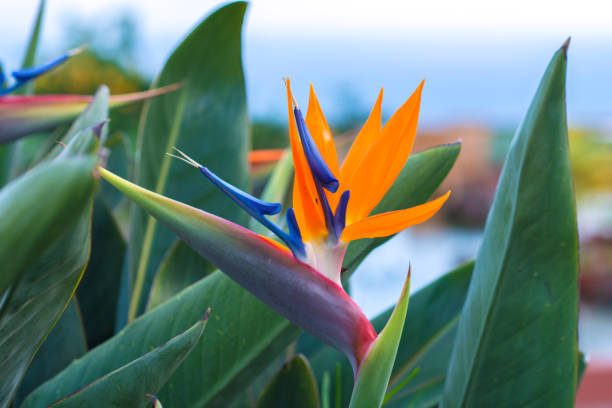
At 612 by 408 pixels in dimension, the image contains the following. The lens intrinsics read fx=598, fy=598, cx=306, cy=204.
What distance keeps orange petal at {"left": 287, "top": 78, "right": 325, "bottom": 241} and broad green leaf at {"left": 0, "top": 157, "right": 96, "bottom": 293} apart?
0.09 meters

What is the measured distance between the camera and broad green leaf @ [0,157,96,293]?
155mm

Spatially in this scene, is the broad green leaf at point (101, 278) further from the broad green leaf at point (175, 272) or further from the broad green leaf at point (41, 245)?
the broad green leaf at point (41, 245)

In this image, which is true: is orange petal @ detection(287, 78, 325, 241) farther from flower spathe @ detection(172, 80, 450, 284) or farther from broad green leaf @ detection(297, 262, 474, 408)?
broad green leaf @ detection(297, 262, 474, 408)

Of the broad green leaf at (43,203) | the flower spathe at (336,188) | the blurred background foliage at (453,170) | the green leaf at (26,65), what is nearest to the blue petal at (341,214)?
the flower spathe at (336,188)

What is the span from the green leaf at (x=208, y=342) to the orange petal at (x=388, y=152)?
115 millimetres

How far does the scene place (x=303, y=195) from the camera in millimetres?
247

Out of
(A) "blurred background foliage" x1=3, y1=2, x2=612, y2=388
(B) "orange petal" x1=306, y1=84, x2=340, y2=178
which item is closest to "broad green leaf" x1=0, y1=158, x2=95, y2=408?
(B) "orange petal" x1=306, y1=84, x2=340, y2=178

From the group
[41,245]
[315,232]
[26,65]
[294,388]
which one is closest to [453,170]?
[26,65]

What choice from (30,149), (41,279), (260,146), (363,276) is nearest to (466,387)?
(41,279)

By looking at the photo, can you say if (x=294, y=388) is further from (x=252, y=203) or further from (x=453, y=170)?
(x=453, y=170)

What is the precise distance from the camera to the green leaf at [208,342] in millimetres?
326

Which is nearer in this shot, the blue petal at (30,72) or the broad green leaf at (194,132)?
the blue petal at (30,72)

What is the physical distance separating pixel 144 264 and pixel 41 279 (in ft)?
0.83

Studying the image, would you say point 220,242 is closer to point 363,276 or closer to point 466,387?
point 466,387
